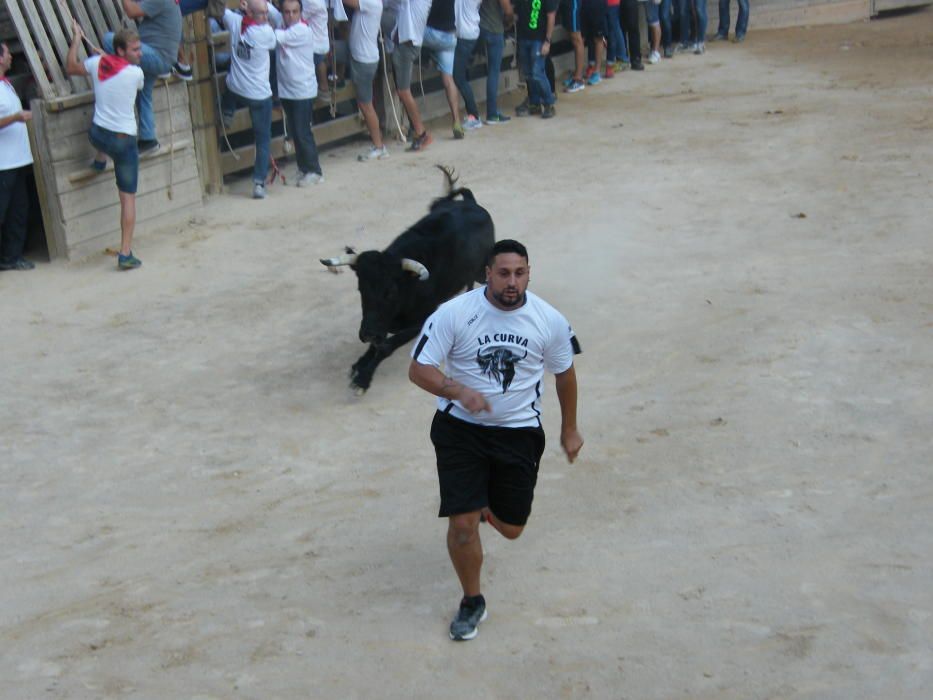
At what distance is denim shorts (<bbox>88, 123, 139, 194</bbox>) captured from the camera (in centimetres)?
1042

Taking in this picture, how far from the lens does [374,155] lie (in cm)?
1420

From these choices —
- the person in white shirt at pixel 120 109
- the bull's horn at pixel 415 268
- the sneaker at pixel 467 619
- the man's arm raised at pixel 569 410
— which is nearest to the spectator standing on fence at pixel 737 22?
the person in white shirt at pixel 120 109

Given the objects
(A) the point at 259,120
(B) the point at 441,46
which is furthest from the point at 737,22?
(A) the point at 259,120

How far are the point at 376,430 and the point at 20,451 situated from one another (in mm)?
2164

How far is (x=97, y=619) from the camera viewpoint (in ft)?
18.3

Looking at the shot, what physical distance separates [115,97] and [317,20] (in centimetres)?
357

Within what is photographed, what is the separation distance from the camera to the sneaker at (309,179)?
1322 cm

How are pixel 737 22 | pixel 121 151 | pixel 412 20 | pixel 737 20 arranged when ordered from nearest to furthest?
pixel 121 151
pixel 412 20
pixel 737 22
pixel 737 20

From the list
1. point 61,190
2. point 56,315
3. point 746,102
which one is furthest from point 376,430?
point 746,102

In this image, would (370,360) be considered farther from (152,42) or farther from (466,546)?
(152,42)

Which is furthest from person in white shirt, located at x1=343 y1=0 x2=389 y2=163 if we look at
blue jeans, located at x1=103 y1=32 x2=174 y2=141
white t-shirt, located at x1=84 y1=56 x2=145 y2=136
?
white t-shirt, located at x1=84 y1=56 x2=145 y2=136

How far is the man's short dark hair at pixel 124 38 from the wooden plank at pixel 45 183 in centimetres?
80

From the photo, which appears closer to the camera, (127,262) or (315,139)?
(127,262)

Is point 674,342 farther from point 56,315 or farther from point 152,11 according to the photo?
point 152,11
